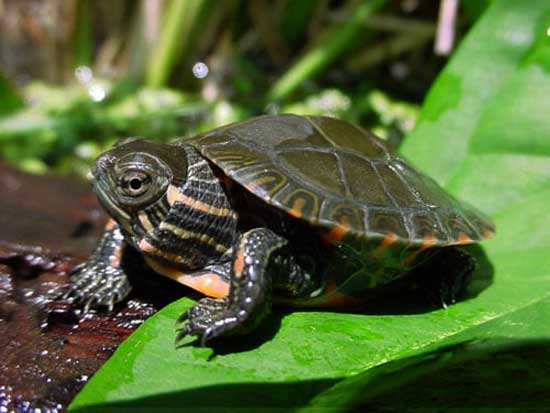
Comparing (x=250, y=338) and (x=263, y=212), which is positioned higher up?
(x=263, y=212)

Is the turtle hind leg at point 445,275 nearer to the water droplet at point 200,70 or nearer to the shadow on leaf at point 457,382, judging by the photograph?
the shadow on leaf at point 457,382

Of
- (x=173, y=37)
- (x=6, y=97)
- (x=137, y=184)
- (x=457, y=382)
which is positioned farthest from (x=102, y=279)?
(x=173, y=37)

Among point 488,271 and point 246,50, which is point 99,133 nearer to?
point 246,50

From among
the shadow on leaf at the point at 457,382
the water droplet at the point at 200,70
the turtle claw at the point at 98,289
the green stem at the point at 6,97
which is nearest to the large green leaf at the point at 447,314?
the shadow on leaf at the point at 457,382

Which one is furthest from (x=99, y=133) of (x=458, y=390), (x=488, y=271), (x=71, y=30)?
(x=458, y=390)

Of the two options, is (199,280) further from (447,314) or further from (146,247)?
(447,314)

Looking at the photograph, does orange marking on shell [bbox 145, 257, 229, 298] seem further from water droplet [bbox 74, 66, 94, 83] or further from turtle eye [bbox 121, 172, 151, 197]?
water droplet [bbox 74, 66, 94, 83]
